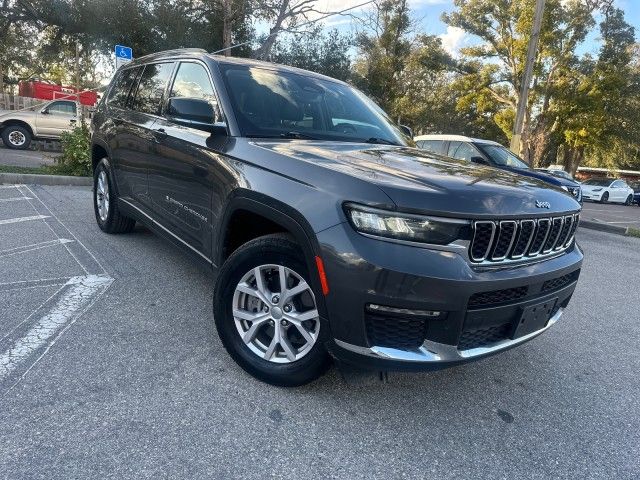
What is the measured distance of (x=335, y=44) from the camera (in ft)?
A: 78.1

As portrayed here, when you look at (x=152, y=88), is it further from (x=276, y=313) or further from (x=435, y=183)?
(x=435, y=183)

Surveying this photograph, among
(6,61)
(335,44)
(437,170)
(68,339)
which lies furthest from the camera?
(6,61)

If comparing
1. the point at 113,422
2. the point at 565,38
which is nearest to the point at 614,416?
the point at 113,422

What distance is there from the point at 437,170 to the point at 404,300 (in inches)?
34.9

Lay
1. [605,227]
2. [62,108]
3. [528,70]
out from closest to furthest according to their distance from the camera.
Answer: [605,227] < [528,70] < [62,108]

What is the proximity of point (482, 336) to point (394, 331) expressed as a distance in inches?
19.3

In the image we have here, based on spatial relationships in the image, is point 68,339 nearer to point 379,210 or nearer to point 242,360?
point 242,360

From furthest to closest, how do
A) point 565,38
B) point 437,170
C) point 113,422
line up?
1. point 565,38
2. point 437,170
3. point 113,422

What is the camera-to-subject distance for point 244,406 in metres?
2.47

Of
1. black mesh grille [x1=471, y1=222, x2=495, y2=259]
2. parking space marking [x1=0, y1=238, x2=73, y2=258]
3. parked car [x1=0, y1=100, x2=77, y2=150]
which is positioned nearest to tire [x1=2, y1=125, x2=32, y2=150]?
parked car [x1=0, y1=100, x2=77, y2=150]

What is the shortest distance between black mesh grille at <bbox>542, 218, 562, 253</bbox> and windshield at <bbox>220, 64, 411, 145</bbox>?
1439 millimetres

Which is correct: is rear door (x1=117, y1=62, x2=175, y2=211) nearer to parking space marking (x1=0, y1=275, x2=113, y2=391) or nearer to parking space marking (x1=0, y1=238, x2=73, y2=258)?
parking space marking (x1=0, y1=275, x2=113, y2=391)

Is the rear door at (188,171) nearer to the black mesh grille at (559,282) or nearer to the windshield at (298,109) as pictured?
the windshield at (298,109)

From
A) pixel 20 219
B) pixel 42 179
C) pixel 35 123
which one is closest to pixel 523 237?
pixel 20 219
